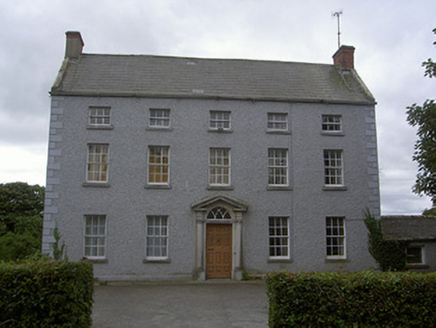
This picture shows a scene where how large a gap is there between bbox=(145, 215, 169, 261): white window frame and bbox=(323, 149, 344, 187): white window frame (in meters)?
8.32

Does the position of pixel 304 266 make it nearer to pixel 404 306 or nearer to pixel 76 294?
pixel 404 306

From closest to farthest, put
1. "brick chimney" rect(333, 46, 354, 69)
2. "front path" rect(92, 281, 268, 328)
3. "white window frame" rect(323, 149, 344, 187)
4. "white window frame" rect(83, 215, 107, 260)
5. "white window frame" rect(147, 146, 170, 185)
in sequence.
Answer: "front path" rect(92, 281, 268, 328) → "white window frame" rect(83, 215, 107, 260) → "white window frame" rect(147, 146, 170, 185) → "white window frame" rect(323, 149, 344, 187) → "brick chimney" rect(333, 46, 354, 69)

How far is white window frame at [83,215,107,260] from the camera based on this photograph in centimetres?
1788

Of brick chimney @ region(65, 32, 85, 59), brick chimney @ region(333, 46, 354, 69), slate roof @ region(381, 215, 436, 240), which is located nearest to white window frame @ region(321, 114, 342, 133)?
brick chimney @ region(333, 46, 354, 69)

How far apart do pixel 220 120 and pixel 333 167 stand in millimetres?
6235

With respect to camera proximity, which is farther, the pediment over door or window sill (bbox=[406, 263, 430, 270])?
window sill (bbox=[406, 263, 430, 270])

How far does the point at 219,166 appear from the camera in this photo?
19.0m

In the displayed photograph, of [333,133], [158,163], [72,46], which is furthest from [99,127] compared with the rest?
[333,133]

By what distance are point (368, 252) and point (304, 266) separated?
3.35m

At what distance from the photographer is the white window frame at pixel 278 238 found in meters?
18.6

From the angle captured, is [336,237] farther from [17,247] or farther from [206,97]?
[17,247]

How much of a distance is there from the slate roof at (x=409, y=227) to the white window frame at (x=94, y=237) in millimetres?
13972

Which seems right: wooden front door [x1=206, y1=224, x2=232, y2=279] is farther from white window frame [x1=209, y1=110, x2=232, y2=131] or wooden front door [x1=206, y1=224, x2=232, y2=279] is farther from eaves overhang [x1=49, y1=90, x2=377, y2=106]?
eaves overhang [x1=49, y1=90, x2=377, y2=106]

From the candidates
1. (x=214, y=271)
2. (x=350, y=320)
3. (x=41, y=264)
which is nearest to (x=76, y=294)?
(x=41, y=264)
